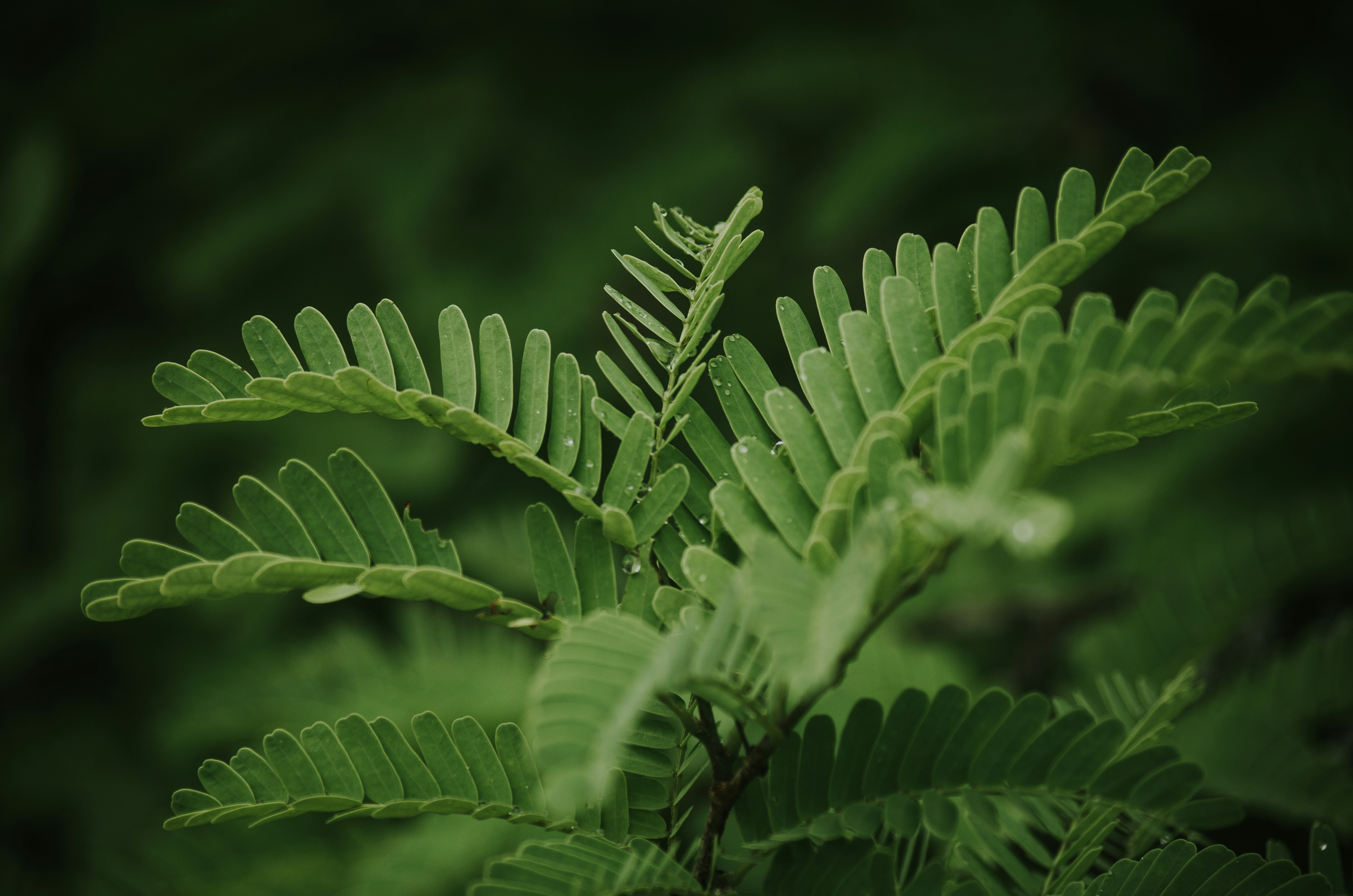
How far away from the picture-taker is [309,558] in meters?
0.45

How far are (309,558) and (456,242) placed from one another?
1.86 m

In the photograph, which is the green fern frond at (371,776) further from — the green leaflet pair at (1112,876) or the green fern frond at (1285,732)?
the green fern frond at (1285,732)

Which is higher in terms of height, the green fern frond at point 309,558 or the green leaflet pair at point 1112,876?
the green fern frond at point 309,558

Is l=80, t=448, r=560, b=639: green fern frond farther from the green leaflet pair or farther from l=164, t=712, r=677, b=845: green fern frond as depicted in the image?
the green leaflet pair

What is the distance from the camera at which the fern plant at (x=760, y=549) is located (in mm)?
332

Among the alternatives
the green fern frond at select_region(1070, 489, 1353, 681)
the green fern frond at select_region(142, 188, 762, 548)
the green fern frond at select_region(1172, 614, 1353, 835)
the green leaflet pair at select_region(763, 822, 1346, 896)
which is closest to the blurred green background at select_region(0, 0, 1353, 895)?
the green fern frond at select_region(1070, 489, 1353, 681)

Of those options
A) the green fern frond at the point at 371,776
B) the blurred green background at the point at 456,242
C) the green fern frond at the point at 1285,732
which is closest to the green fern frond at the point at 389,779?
the green fern frond at the point at 371,776

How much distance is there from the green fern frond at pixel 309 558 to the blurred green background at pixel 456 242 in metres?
1.03

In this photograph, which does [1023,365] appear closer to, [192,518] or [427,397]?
[427,397]

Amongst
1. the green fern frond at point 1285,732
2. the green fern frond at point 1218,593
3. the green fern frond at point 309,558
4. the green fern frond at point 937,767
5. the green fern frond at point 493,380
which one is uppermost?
the green fern frond at point 493,380

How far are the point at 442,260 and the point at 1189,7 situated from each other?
199 centimetres

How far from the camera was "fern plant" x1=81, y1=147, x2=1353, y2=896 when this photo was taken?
1.09 feet

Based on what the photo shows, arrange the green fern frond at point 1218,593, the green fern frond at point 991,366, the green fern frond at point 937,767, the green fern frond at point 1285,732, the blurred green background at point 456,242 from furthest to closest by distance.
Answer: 1. the blurred green background at point 456,242
2. the green fern frond at point 1218,593
3. the green fern frond at point 1285,732
4. the green fern frond at point 937,767
5. the green fern frond at point 991,366

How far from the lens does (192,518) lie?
45 cm
